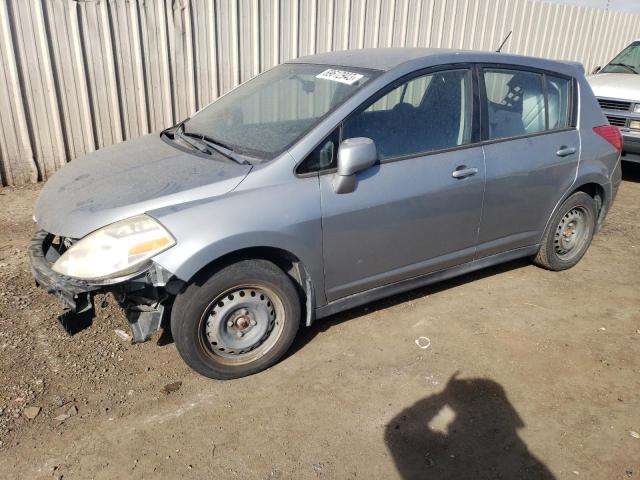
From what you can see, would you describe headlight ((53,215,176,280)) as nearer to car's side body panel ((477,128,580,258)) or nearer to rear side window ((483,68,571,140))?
car's side body panel ((477,128,580,258))

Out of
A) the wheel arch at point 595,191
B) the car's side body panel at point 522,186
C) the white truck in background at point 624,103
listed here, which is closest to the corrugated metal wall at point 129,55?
the white truck in background at point 624,103

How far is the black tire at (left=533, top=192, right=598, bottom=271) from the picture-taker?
4457 millimetres

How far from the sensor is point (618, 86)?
24.7 ft

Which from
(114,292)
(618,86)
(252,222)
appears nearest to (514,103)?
(252,222)

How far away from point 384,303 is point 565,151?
1.87 m

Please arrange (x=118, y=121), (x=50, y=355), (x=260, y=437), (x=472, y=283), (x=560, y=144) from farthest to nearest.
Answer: (x=118, y=121) < (x=472, y=283) < (x=560, y=144) < (x=50, y=355) < (x=260, y=437)

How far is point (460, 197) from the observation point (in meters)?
3.64

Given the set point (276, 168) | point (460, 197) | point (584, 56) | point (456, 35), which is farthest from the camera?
point (584, 56)

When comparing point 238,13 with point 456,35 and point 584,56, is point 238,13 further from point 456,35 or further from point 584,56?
point 584,56

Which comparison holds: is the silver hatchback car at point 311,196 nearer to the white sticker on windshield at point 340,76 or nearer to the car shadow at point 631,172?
the white sticker on windshield at point 340,76

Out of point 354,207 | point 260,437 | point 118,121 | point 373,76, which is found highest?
point 373,76

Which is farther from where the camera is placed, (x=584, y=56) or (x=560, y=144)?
(x=584, y=56)

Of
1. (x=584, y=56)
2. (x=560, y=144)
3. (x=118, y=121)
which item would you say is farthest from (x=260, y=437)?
(x=584, y=56)

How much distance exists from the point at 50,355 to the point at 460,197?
2867 millimetres
